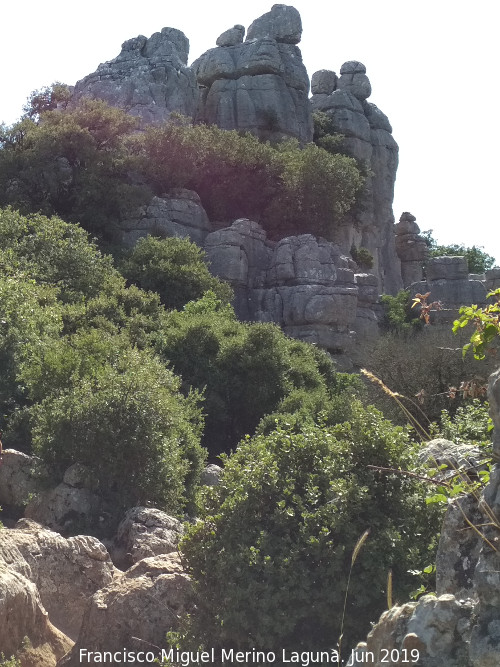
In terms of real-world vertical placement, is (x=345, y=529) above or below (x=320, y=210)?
below

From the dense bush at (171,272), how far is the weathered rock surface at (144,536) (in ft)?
61.0

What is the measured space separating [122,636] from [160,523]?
145 inches

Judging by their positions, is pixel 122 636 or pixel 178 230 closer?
pixel 122 636

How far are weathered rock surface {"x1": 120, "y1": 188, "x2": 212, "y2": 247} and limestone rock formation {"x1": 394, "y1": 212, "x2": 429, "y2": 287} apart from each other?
20.4 meters

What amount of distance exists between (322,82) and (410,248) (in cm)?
1105

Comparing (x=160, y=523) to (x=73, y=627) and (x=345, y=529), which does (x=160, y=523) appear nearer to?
(x=73, y=627)

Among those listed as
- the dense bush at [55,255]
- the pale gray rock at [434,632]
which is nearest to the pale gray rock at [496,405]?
the pale gray rock at [434,632]

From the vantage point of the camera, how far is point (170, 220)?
35906 millimetres

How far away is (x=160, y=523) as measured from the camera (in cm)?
1141

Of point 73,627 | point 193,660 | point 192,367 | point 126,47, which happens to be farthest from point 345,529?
point 126,47

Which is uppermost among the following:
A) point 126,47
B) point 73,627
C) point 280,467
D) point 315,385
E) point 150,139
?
point 126,47

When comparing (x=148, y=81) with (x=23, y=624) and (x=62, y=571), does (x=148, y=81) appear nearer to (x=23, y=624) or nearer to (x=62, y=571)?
(x=62, y=571)

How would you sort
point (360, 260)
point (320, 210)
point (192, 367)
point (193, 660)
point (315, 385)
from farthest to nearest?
point (360, 260), point (320, 210), point (315, 385), point (192, 367), point (193, 660)

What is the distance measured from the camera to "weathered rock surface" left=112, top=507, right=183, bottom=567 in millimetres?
10688
